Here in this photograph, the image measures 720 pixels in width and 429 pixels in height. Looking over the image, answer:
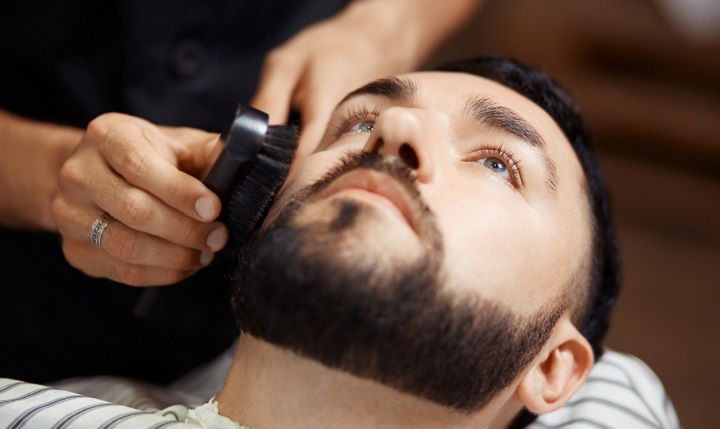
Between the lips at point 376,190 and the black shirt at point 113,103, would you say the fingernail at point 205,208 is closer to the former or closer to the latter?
the lips at point 376,190

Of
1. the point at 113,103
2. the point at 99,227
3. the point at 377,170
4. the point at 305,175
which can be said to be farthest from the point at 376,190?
the point at 113,103

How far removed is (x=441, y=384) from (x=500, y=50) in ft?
5.94

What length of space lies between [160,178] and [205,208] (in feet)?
0.20

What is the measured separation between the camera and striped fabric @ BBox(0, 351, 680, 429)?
2.91 ft

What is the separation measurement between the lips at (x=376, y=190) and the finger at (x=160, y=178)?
0.13m

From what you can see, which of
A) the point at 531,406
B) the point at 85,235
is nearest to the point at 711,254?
the point at 531,406

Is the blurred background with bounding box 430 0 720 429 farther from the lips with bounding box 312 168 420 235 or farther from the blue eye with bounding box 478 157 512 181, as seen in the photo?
the lips with bounding box 312 168 420 235

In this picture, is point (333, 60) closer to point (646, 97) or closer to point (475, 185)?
point (475, 185)

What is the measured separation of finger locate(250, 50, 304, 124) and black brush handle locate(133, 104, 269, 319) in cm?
21

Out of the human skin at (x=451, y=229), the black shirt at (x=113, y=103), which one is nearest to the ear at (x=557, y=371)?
the human skin at (x=451, y=229)

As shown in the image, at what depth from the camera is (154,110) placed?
120 centimetres

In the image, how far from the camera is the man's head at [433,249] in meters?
0.76

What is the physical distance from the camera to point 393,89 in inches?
39.1

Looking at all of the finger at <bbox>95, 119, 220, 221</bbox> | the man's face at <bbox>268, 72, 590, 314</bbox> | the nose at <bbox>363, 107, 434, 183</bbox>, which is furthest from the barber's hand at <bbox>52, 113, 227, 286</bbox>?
the nose at <bbox>363, 107, 434, 183</bbox>
